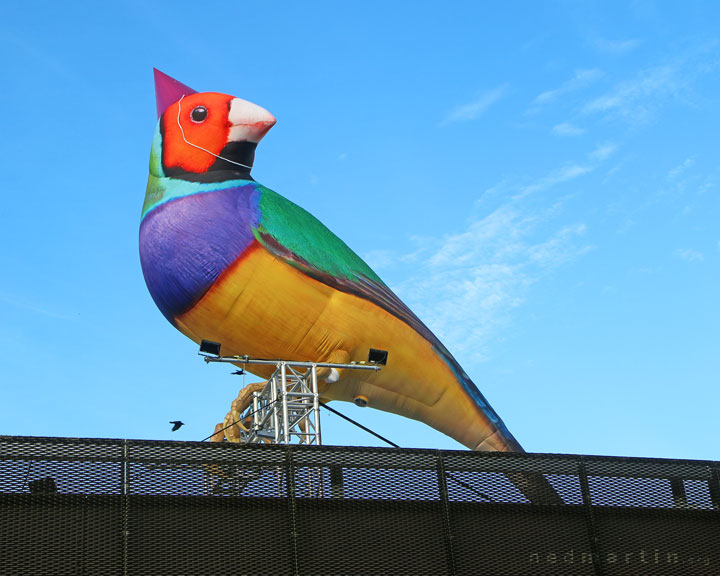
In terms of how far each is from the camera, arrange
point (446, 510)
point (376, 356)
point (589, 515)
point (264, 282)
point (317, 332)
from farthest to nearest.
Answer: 1. point (376, 356)
2. point (317, 332)
3. point (264, 282)
4. point (589, 515)
5. point (446, 510)

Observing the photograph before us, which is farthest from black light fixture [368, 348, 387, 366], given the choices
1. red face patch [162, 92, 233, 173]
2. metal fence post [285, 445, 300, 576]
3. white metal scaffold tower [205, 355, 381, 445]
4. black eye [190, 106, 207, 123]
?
metal fence post [285, 445, 300, 576]

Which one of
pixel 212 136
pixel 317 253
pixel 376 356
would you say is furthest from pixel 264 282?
pixel 212 136

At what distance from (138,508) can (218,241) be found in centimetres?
693

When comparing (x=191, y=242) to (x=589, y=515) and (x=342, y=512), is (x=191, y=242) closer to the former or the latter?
(x=342, y=512)

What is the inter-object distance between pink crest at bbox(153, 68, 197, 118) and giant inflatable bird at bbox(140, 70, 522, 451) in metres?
0.66

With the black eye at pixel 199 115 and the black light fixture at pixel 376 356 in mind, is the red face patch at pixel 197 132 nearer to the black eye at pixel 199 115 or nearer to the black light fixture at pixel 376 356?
the black eye at pixel 199 115

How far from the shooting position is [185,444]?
802 cm

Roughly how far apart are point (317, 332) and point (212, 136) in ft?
12.1

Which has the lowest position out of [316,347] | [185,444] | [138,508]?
[138,508]

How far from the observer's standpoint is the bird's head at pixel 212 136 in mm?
15258

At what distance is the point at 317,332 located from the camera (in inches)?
569

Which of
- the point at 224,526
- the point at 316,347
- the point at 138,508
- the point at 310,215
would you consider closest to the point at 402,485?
the point at 224,526

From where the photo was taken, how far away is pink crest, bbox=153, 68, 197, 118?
16750mm

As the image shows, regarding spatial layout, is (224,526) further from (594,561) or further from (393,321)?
(393,321)
